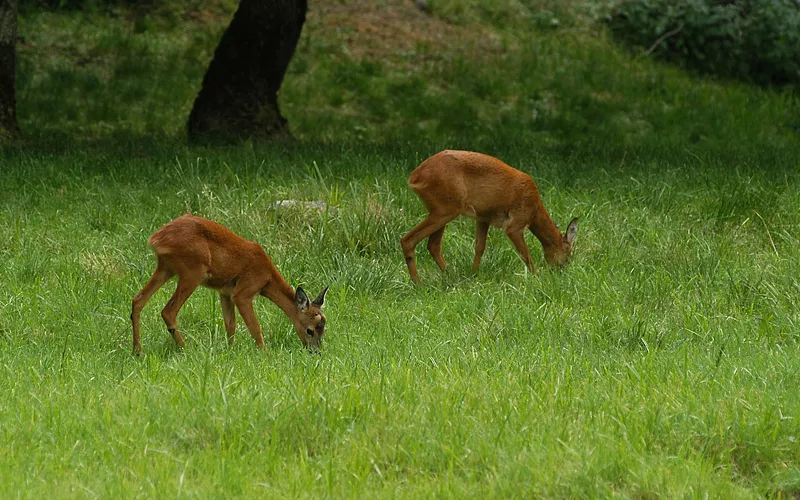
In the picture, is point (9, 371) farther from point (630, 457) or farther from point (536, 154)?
point (536, 154)

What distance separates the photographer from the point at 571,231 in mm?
8359

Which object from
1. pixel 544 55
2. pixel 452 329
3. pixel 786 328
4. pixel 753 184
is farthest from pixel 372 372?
pixel 544 55

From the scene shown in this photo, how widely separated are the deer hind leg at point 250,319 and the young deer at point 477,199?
A: 6.71 feet

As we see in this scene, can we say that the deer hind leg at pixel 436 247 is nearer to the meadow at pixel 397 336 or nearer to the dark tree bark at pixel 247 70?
the meadow at pixel 397 336

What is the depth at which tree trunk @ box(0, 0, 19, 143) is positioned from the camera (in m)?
12.5

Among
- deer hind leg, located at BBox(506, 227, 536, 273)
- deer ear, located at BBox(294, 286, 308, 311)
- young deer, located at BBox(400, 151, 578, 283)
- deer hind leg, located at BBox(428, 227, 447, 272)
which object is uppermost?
deer ear, located at BBox(294, 286, 308, 311)

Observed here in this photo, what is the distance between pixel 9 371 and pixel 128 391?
82 cm

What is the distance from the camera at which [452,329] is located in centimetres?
673

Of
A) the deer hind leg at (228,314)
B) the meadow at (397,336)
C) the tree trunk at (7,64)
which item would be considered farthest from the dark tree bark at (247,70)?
the deer hind leg at (228,314)

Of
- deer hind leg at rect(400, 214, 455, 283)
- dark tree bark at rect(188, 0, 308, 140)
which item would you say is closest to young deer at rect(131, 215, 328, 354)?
deer hind leg at rect(400, 214, 455, 283)

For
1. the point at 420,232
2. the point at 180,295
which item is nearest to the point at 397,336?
the point at 180,295

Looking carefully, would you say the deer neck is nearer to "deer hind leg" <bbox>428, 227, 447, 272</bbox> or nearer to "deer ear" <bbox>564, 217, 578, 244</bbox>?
"deer ear" <bbox>564, 217, 578, 244</bbox>

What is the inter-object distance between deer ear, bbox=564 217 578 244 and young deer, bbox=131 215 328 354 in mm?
2569

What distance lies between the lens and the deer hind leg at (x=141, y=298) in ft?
20.4
